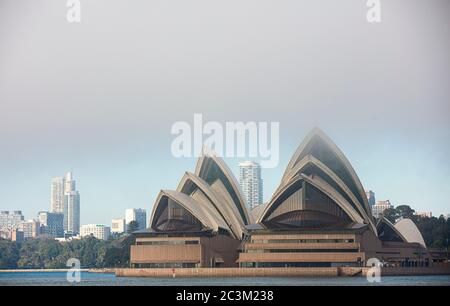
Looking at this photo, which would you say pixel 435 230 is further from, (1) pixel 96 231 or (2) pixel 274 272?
(1) pixel 96 231

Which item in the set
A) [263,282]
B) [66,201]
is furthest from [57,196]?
[263,282]

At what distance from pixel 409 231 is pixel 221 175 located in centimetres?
1127

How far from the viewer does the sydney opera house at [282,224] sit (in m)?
42.8

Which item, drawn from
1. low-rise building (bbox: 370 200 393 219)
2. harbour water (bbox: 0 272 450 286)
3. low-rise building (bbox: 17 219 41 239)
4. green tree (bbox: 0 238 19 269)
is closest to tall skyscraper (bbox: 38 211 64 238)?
low-rise building (bbox: 17 219 41 239)

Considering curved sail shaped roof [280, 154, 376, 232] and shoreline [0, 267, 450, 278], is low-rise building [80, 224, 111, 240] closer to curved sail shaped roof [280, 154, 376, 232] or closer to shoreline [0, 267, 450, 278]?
shoreline [0, 267, 450, 278]

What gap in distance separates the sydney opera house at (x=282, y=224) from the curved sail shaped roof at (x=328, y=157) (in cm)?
4

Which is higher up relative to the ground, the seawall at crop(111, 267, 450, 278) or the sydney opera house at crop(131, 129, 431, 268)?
the sydney opera house at crop(131, 129, 431, 268)

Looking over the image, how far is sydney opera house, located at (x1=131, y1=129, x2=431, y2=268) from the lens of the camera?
42750 millimetres

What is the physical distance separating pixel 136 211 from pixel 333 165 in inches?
1029

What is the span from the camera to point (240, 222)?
47.2 m

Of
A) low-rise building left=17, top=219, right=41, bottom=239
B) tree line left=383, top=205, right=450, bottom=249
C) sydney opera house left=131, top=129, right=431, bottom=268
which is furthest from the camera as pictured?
low-rise building left=17, top=219, right=41, bottom=239

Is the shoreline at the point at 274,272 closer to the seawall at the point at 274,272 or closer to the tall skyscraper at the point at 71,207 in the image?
the seawall at the point at 274,272

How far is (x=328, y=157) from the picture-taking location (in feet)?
142

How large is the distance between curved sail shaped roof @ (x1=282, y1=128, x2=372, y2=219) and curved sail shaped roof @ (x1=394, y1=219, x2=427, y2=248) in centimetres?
847
